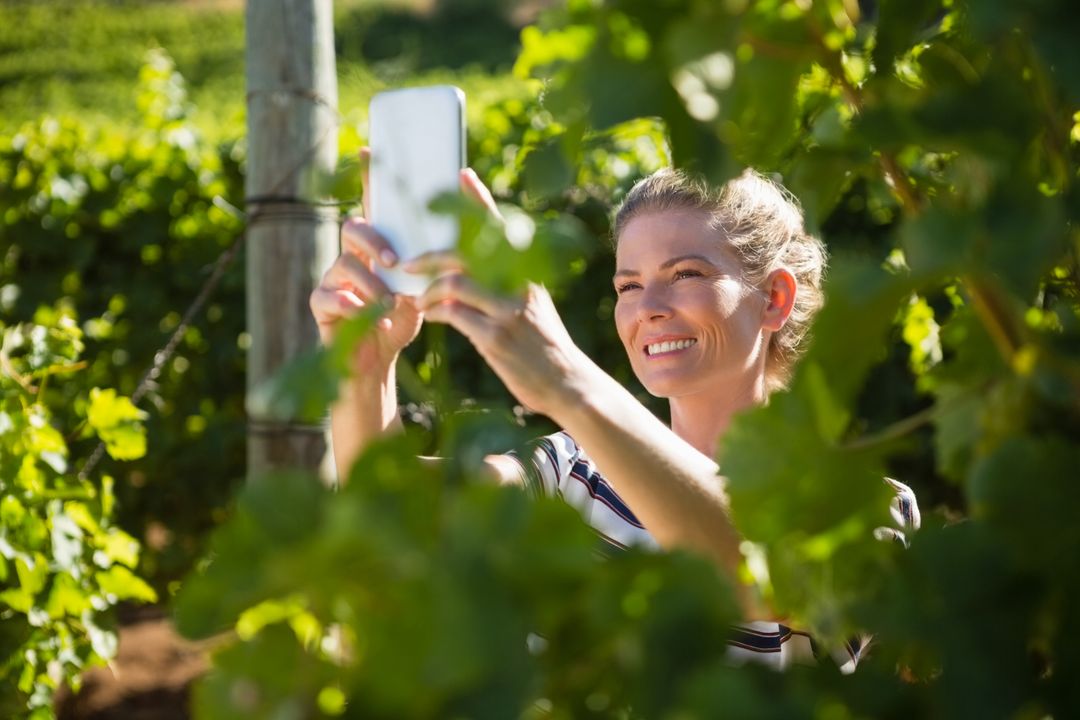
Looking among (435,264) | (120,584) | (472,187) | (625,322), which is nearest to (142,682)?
(120,584)

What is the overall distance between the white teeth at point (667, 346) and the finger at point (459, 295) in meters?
1.01

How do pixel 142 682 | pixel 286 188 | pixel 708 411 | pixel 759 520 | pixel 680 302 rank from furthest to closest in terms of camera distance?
1. pixel 142 682
2. pixel 286 188
3. pixel 708 411
4. pixel 680 302
5. pixel 759 520

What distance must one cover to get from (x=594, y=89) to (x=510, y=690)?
38 cm

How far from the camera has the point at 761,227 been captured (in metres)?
2.18

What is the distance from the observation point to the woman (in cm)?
125

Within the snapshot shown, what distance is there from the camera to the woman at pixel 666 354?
125 cm

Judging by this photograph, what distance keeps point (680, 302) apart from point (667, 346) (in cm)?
8

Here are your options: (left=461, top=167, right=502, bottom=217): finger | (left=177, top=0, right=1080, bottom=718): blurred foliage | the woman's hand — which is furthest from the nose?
(left=177, top=0, right=1080, bottom=718): blurred foliage

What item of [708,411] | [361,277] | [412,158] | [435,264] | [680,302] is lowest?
[708,411]

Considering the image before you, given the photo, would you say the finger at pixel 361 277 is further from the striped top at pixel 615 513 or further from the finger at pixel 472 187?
the striped top at pixel 615 513

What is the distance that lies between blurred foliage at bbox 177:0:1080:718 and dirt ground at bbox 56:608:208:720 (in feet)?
13.9

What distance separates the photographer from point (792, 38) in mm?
765

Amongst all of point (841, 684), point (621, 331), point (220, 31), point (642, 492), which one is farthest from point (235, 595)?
point (220, 31)

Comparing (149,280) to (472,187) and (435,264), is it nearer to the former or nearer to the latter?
(472,187)
